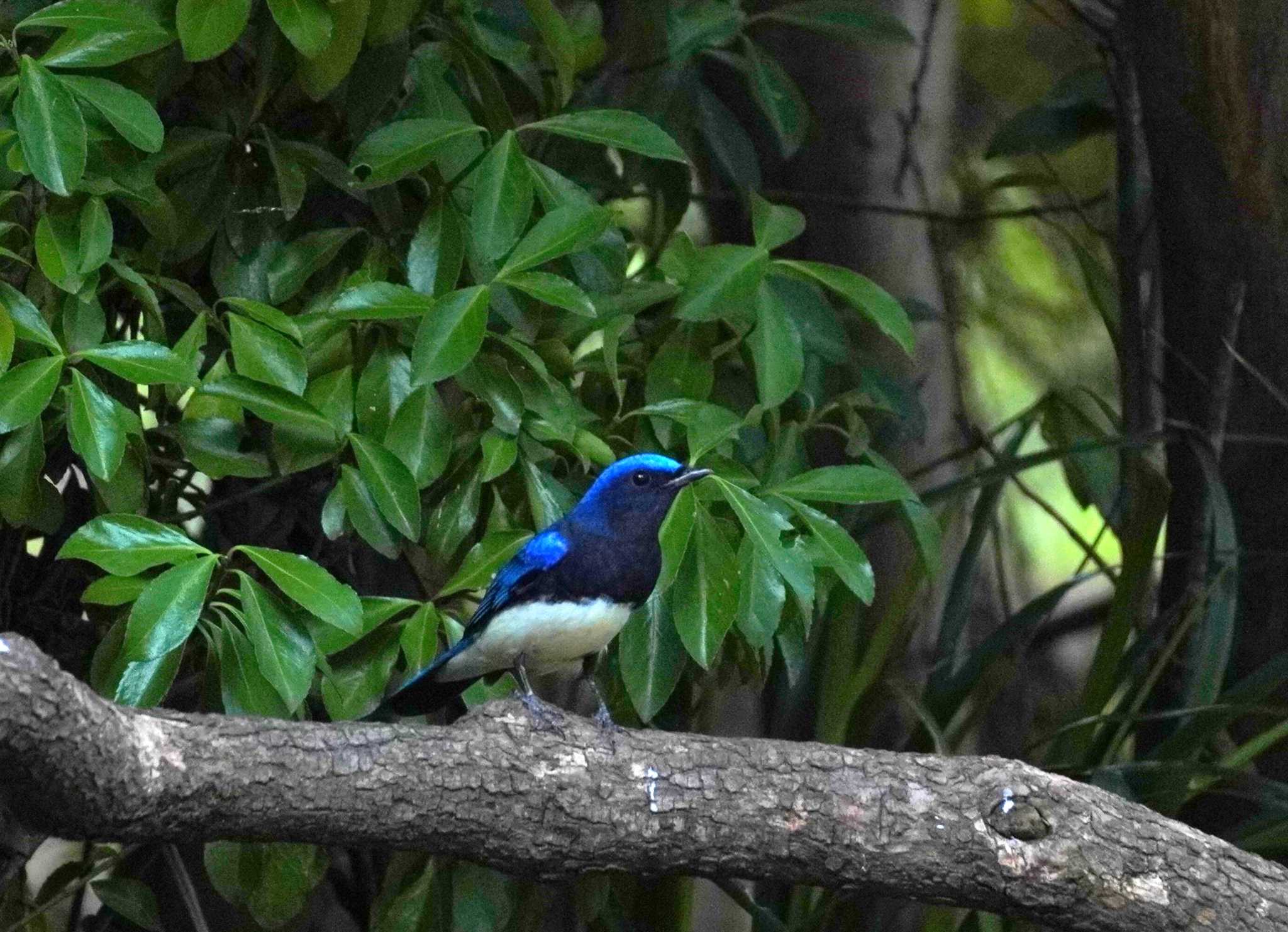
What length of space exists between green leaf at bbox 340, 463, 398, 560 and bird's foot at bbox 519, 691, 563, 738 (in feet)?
1.23

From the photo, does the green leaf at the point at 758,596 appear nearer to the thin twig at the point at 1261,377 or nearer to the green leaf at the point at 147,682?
the green leaf at the point at 147,682

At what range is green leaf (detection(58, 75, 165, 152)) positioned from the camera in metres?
2.83

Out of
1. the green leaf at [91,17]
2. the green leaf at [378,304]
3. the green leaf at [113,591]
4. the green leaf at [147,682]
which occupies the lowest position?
the green leaf at [147,682]

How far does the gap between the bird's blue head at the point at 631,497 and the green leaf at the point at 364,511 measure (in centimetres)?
42

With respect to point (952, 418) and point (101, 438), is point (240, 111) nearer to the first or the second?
point (101, 438)

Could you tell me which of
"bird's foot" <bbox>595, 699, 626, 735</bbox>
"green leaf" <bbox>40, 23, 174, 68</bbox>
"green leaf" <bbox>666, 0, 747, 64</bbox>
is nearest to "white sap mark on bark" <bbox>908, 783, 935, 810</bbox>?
"bird's foot" <bbox>595, 699, 626, 735</bbox>

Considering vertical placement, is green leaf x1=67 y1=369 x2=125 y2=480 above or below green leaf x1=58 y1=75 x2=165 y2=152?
below

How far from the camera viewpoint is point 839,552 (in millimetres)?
3076

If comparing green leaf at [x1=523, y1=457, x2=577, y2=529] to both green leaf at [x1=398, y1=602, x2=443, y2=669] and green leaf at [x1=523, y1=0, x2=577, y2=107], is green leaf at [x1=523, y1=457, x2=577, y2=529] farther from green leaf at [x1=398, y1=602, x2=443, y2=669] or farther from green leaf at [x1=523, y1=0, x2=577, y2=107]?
green leaf at [x1=523, y1=0, x2=577, y2=107]

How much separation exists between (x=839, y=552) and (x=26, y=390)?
1.45 meters

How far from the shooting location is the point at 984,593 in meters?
6.30

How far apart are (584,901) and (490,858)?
88 cm

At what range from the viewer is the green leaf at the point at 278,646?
8.73 ft

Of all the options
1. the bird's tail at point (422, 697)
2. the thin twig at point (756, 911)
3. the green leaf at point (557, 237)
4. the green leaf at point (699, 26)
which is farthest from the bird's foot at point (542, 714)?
the green leaf at point (699, 26)
